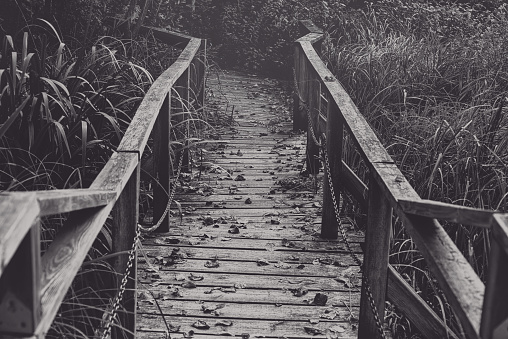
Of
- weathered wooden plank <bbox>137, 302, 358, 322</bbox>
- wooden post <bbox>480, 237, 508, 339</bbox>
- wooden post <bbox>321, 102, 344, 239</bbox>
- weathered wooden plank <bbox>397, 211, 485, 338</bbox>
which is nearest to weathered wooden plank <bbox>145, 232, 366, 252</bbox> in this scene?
wooden post <bbox>321, 102, 344, 239</bbox>

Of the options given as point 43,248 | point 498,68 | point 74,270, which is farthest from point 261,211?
point 74,270

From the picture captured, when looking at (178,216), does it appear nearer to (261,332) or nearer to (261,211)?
(261,211)

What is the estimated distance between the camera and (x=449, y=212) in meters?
2.46

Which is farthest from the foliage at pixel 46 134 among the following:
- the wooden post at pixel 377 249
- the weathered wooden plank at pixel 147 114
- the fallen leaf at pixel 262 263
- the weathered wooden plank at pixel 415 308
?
the weathered wooden plank at pixel 415 308

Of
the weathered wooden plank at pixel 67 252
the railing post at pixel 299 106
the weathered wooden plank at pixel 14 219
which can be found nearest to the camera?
the weathered wooden plank at pixel 14 219

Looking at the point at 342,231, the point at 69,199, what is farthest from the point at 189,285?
the point at 69,199

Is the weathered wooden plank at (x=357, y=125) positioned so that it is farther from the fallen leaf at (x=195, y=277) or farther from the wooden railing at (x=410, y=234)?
the fallen leaf at (x=195, y=277)

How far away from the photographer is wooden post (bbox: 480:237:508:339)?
199 cm

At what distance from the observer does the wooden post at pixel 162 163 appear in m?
5.43

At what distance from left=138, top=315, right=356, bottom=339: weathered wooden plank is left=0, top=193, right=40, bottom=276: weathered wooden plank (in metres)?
2.19

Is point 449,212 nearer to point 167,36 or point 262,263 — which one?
point 262,263

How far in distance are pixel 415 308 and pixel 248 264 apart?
1.58 meters

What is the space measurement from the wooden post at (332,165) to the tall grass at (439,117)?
1.53 feet

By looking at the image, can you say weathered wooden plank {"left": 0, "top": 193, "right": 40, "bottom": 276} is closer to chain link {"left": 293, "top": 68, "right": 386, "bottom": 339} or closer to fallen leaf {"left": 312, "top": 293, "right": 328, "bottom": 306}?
chain link {"left": 293, "top": 68, "right": 386, "bottom": 339}
